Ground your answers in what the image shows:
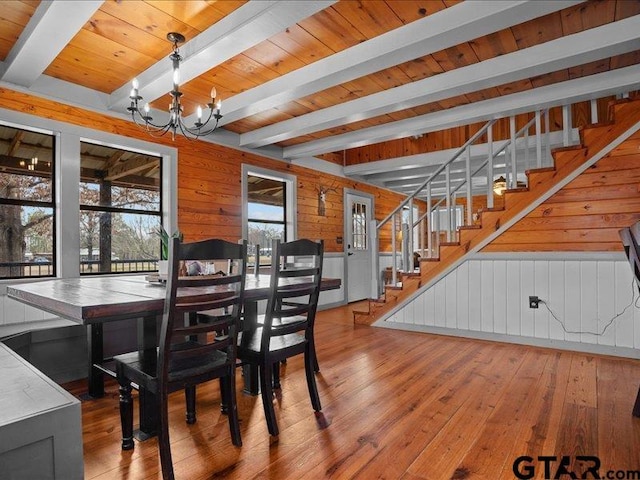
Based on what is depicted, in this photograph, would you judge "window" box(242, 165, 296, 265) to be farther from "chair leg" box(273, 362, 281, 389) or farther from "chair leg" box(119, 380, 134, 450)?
"chair leg" box(119, 380, 134, 450)

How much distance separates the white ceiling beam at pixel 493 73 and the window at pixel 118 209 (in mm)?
1663

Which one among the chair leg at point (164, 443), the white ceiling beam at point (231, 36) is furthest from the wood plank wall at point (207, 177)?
the chair leg at point (164, 443)

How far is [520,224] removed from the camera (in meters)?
3.86

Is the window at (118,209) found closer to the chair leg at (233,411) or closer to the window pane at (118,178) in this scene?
the window pane at (118,178)

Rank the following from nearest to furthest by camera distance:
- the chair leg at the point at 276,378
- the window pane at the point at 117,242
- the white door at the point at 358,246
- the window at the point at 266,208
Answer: the chair leg at the point at 276,378 < the window pane at the point at 117,242 < the window at the point at 266,208 < the white door at the point at 358,246

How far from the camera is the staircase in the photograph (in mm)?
3422

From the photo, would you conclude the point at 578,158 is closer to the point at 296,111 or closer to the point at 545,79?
the point at 545,79

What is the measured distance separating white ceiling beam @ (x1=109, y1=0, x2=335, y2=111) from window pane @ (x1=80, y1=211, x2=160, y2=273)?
1.38m

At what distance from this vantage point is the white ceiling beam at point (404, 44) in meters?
2.11

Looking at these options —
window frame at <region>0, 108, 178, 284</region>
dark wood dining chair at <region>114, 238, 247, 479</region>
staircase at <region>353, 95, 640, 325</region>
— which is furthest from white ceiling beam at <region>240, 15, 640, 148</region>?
dark wood dining chair at <region>114, 238, 247, 479</region>

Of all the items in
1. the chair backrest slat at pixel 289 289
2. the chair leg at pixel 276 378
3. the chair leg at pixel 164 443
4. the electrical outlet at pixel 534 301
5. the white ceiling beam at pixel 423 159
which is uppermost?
the white ceiling beam at pixel 423 159

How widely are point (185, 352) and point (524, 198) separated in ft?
11.7

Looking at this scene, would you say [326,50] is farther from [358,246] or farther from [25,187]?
[358,246]

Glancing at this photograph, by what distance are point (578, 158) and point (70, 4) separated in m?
4.13
